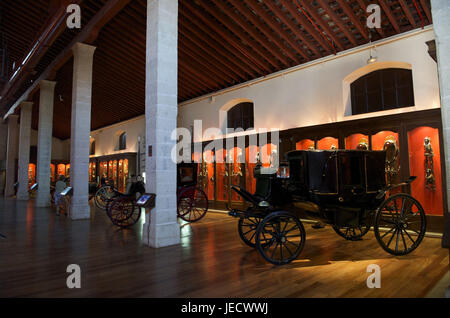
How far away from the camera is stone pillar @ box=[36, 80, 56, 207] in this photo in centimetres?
1071

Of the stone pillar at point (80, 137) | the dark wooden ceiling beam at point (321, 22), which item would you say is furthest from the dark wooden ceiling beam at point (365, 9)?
the stone pillar at point (80, 137)

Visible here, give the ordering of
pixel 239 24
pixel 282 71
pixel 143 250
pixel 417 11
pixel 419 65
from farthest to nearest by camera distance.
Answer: pixel 282 71 < pixel 239 24 < pixel 419 65 < pixel 417 11 < pixel 143 250

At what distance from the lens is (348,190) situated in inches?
148

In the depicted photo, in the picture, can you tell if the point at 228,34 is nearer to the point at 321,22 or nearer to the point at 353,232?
the point at 321,22

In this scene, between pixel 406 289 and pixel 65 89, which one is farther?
pixel 65 89

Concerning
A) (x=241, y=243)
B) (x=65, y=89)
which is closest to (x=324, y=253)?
(x=241, y=243)

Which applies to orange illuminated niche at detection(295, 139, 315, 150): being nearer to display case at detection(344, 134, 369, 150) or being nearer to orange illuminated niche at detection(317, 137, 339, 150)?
orange illuminated niche at detection(317, 137, 339, 150)

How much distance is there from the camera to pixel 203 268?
3322 millimetres

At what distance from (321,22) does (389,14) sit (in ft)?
4.88

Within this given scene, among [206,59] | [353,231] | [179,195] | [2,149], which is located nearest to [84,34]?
[206,59]

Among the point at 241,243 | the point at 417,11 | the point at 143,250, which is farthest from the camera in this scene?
the point at 417,11

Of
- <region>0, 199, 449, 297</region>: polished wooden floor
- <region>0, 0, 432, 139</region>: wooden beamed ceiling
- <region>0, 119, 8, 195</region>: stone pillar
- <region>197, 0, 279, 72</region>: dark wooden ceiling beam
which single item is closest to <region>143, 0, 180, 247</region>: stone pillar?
<region>0, 199, 449, 297</region>: polished wooden floor
